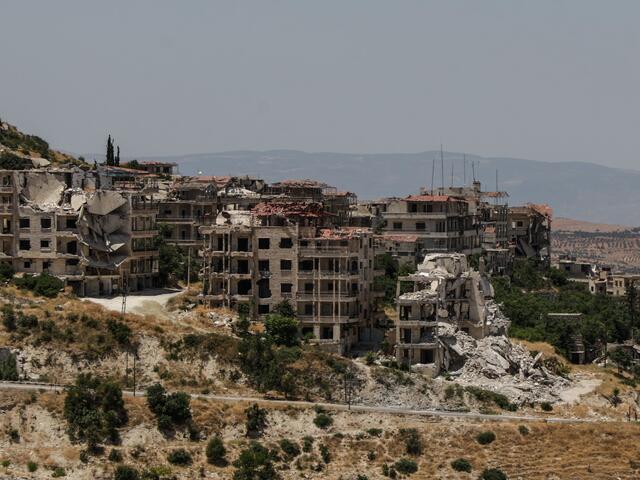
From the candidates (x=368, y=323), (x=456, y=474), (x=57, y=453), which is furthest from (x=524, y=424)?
(x=57, y=453)

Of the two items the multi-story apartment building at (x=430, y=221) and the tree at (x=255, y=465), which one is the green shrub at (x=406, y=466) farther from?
the multi-story apartment building at (x=430, y=221)

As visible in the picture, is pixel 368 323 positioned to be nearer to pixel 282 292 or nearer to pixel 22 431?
pixel 282 292

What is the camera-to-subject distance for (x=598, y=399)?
8462 centimetres

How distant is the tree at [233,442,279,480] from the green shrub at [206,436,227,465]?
0.74 meters

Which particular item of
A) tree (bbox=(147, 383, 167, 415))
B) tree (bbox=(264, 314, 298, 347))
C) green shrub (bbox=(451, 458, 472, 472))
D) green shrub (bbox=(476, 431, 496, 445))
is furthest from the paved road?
tree (bbox=(264, 314, 298, 347))

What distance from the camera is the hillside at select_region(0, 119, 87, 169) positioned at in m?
103

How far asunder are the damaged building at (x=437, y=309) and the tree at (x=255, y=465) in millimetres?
11979

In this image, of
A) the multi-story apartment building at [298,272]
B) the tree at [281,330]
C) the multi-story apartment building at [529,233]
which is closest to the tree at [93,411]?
the tree at [281,330]

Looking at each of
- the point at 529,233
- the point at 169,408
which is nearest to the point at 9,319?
the point at 169,408

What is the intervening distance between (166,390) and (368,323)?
1460 cm

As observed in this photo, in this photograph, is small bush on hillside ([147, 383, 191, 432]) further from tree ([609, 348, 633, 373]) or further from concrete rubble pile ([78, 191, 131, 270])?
tree ([609, 348, 633, 373])

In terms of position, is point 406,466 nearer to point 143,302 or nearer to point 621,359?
point 143,302

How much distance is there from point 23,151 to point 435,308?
4232cm

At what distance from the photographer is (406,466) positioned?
73812 mm
